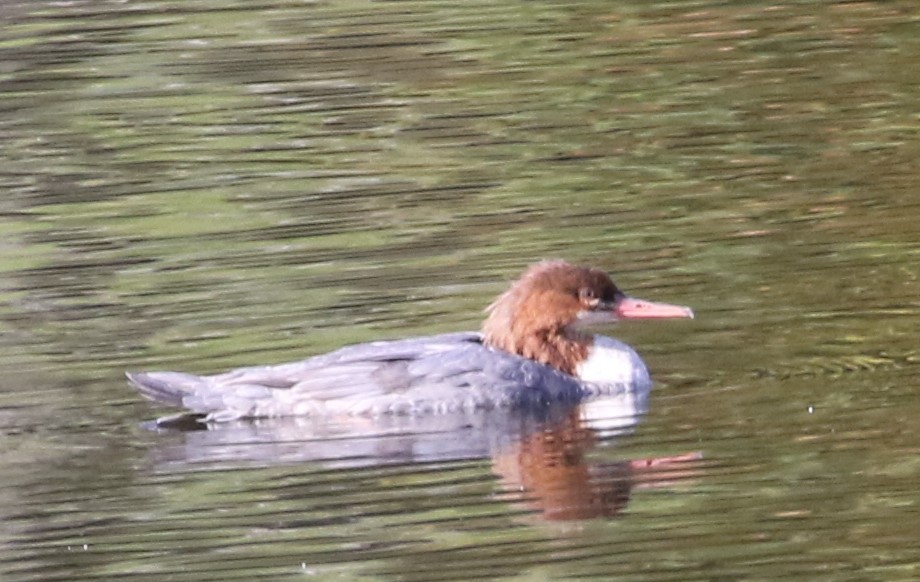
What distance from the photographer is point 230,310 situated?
13.1 meters

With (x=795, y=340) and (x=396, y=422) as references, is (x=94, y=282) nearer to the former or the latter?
(x=396, y=422)

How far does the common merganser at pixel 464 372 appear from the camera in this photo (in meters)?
11.5

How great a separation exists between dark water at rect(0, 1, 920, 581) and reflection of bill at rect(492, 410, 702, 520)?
0.02 meters

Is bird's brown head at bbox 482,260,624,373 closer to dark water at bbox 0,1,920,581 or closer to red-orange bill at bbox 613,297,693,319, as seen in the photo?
red-orange bill at bbox 613,297,693,319

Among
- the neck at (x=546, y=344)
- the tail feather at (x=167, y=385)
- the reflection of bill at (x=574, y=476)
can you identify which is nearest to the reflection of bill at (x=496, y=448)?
the reflection of bill at (x=574, y=476)

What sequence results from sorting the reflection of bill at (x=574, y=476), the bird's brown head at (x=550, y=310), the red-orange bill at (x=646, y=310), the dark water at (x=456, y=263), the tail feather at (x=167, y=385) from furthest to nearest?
the bird's brown head at (x=550, y=310)
the red-orange bill at (x=646, y=310)
the tail feather at (x=167, y=385)
the reflection of bill at (x=574, y=476)
the dark water at (x=456, y=263)

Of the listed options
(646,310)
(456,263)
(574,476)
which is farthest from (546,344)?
(574,476)

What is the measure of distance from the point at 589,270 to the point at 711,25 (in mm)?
7770

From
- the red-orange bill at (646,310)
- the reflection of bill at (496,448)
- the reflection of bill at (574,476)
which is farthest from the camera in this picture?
the red-orange bill at (646,310)

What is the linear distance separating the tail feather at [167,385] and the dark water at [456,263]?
20cm

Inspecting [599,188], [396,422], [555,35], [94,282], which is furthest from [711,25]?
[396,422]

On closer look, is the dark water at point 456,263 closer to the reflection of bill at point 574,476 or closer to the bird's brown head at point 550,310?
the reflection of bill at point 574,476

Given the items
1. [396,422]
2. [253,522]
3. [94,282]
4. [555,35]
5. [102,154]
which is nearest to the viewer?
[253,522]

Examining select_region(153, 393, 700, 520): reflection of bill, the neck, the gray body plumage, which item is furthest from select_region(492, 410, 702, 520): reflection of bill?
the neck
